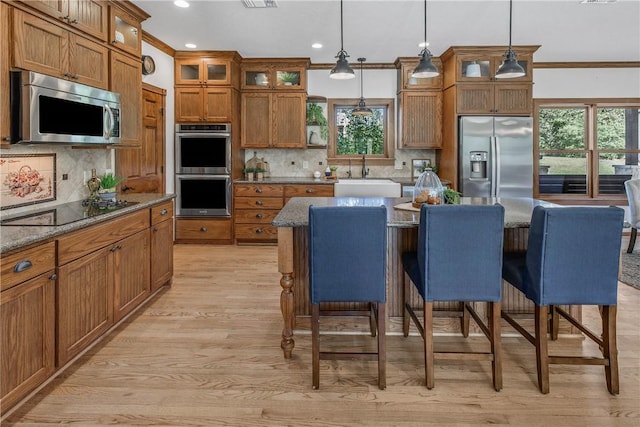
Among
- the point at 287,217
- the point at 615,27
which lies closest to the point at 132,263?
the point at 287,217

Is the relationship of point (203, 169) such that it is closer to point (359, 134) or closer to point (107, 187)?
point (359, 134)

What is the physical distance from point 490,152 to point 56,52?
474 centimetres

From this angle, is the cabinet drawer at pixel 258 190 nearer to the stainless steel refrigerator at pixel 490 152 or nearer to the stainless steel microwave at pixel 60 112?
the stainless steel refrigerator at pixel 490 152

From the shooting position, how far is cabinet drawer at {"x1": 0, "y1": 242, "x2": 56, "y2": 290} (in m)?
1.82

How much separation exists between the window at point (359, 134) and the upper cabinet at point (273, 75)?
2.20ft

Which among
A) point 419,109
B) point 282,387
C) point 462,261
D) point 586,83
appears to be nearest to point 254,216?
point 419,109

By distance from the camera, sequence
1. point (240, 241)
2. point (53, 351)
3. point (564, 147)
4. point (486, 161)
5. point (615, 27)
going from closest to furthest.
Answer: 1. point (53, 351)
2. point (615, 27)
3. point (486, 161)
4. point (240, 241)
5. point (564, 147)

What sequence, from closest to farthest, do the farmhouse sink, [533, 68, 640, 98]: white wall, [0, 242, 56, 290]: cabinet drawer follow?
[0, 242, 56, 290]: cabinet drawer → the farmhouse sink → [533, 68, 640, 98]: white wall

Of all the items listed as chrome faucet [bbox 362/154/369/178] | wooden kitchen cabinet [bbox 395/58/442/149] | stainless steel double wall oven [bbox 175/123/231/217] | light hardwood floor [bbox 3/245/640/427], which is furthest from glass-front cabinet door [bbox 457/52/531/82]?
light hardwood floor [bbox 3/245/640/427]

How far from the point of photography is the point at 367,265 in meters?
2.22

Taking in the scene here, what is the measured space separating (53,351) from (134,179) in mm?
2919

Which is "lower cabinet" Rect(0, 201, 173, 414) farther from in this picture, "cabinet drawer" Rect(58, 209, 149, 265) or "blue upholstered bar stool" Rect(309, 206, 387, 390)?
"blue upholstered bar stool" Rect(309, 206, 387, 390)

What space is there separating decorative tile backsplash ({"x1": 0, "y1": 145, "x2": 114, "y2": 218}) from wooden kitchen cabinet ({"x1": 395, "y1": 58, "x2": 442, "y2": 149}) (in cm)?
397

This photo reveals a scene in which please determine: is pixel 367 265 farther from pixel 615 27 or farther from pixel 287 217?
pixel 615 27
